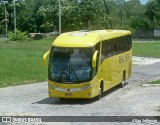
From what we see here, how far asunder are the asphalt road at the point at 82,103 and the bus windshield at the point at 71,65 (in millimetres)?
1076

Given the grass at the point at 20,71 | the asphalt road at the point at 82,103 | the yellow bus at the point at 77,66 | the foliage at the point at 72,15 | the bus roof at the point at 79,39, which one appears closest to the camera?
the asphalt road at the point at 82,103

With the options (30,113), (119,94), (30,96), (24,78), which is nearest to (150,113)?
(30,113)

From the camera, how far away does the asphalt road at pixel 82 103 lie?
1600cm

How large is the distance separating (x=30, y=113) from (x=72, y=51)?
13.3ft

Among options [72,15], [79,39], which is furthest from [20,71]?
[72,15]

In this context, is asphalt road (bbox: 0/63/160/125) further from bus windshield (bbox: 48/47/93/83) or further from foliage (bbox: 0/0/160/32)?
foliage (bbox: 0/0/160/32)

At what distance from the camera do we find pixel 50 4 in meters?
90.6

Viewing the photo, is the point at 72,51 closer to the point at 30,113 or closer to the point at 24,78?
the point at 30,113

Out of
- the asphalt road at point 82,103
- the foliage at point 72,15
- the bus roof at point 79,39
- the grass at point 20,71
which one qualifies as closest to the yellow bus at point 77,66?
the bus roof at point 79,39

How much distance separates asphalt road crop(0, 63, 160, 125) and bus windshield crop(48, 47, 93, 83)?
108cm

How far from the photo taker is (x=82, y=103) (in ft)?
62.0

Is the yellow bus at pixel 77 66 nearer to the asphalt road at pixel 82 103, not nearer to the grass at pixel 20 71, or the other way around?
the asphalt road at pixel 82 103

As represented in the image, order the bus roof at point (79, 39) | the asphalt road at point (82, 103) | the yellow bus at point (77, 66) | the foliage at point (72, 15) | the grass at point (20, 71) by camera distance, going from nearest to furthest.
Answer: the asphalt road at point (82, 103)
the yellow bus at point (77, 66)
the bus roof at point (79, 39)
the grass at point (20, 71)
the foliage at point (72, 15)

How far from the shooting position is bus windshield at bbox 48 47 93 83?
61.1ft
